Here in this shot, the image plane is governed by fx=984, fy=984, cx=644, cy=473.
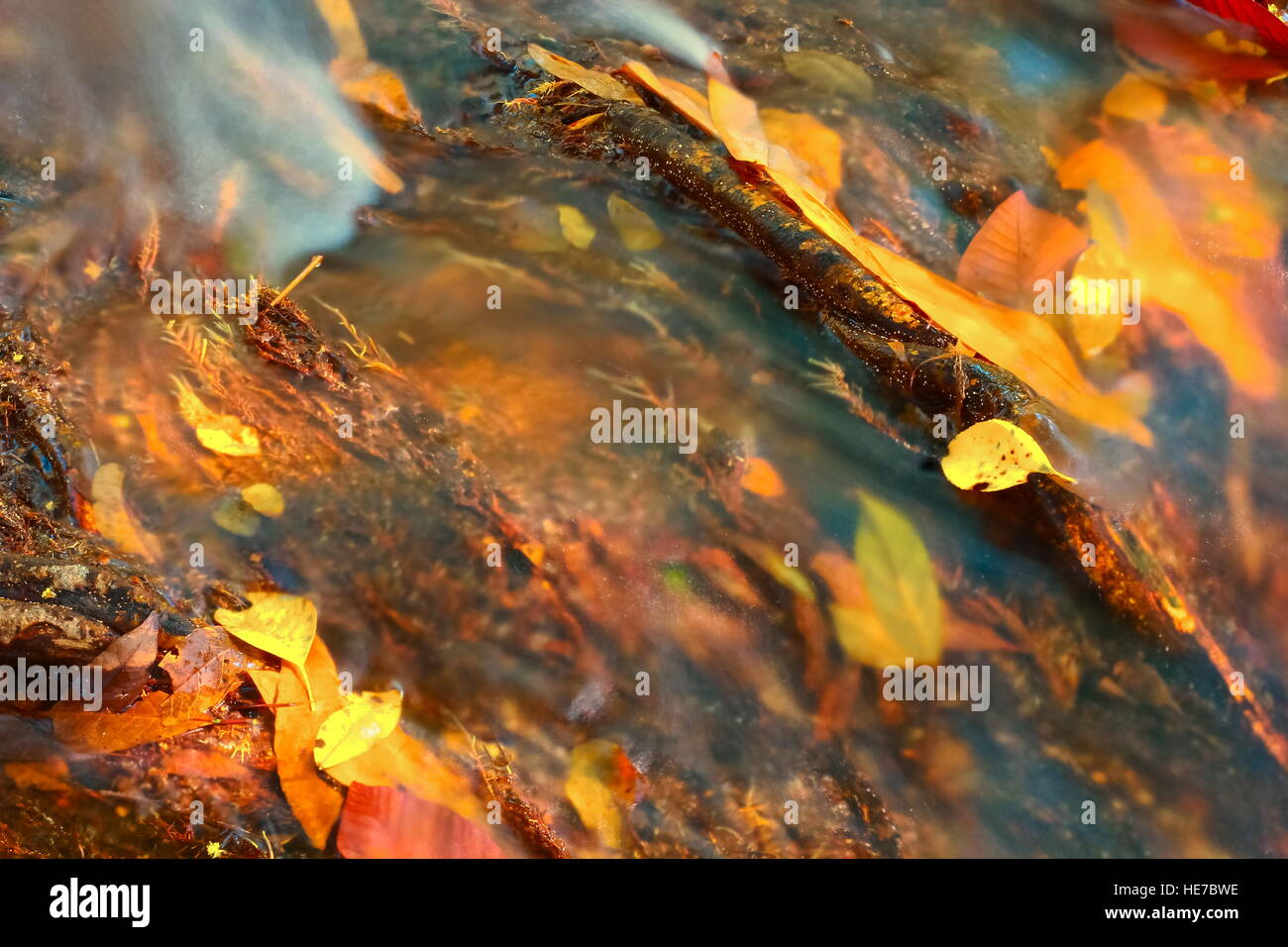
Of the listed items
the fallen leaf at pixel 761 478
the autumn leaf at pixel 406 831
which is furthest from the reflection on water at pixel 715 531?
the autumn leaf at pixel 406 831

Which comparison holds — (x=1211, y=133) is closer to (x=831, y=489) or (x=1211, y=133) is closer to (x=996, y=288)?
(x=996, y=288)

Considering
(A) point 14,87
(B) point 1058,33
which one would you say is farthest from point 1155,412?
(A) point 14,87

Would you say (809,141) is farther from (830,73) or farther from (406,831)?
(406,831)

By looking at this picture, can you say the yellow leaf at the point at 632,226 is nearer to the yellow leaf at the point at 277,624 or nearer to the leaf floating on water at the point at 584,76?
the leaf floating on water at the point at 584,76

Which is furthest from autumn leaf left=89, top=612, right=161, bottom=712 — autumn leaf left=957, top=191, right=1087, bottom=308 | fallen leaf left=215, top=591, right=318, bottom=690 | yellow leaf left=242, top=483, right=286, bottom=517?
autumn leaf left=957, top=191, right=1087, bottom=308

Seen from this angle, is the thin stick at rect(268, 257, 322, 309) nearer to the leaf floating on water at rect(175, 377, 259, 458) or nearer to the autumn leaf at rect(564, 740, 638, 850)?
the leaf floating on water at rect(175, 377, 259, 458)
